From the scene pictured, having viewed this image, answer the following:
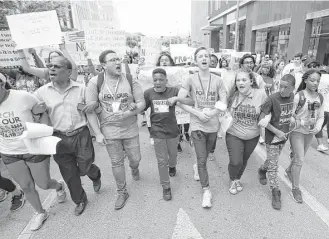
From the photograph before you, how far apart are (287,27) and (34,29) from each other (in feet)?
55.4

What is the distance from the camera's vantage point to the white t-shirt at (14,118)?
2.29 meters

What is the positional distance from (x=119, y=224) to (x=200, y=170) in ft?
4.06

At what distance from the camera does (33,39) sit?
3625mm

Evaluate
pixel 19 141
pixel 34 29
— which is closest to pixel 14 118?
pixel 19 141

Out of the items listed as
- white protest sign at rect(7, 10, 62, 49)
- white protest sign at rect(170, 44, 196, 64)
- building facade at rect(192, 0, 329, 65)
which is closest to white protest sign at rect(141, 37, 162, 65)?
white protest sign at rect(170, 44, 196, 64)

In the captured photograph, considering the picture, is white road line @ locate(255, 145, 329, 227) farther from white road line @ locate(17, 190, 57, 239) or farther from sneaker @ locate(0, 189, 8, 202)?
sneaker @ locate(0, 189, 8, 202)

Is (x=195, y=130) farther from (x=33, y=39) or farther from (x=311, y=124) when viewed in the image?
(x=33, y=39)

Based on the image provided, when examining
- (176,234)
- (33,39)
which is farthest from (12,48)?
(176,234)

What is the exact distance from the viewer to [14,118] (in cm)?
232

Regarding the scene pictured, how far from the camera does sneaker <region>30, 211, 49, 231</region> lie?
8.75 ft

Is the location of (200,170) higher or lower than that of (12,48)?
lower

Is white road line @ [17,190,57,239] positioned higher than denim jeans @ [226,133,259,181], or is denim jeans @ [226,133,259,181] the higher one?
denim jeans @ [226,133,259,181]

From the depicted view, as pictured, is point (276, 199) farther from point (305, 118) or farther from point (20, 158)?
point (20, 158)

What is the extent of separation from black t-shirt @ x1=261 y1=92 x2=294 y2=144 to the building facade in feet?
38.0
